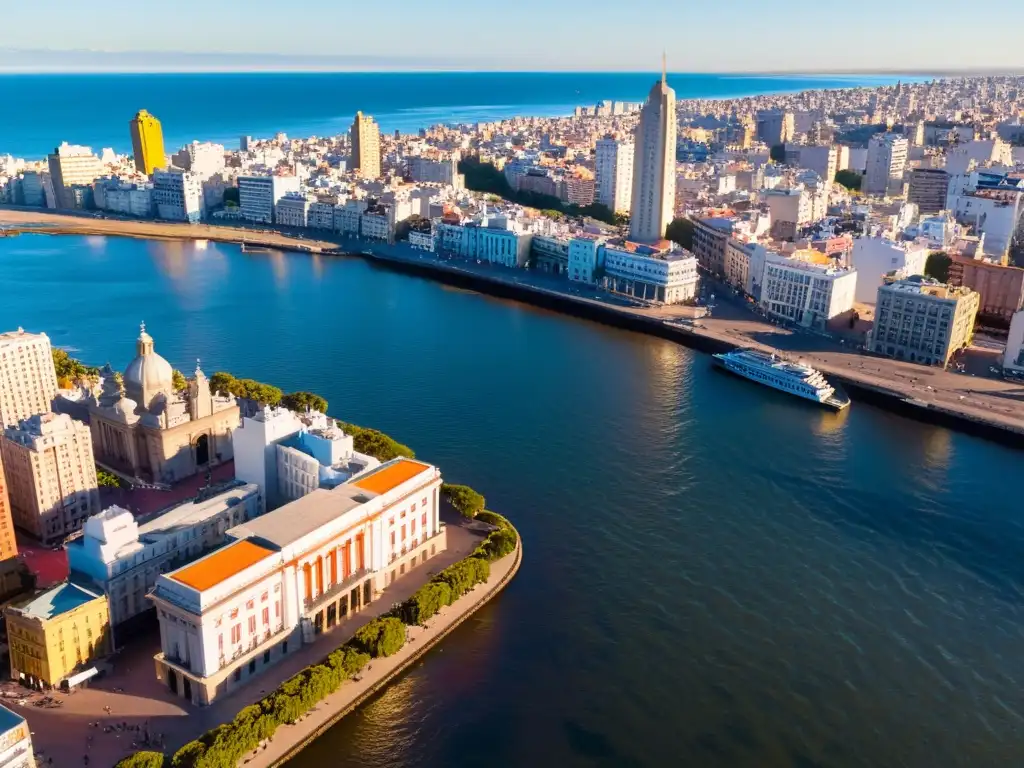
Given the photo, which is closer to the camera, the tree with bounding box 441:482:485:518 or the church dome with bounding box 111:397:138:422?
the tree with bounding box 441:482:485:518

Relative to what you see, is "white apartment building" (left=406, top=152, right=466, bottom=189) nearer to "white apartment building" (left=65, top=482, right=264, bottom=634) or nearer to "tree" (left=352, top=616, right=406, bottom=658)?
"white apartment building" (left=65, top=482, right=264, bottom=634)

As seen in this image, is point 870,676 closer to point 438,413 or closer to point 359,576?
point 359,576

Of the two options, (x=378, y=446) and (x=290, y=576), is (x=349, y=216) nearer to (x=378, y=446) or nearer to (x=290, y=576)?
(x=378, y=446)

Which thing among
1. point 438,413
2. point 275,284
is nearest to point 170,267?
point 275,284

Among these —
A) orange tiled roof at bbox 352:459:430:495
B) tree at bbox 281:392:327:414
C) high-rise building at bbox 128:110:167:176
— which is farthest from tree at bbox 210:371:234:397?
high-rise building at bbox 128:110:167:176

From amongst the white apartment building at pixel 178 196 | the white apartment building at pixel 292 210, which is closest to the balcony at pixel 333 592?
the white apartment building at pixel 292 210

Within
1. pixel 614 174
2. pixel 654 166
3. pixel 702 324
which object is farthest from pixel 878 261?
pixel 614 174
